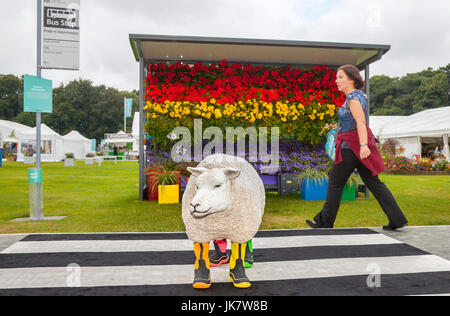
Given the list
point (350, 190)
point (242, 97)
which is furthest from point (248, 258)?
point (350, 190)

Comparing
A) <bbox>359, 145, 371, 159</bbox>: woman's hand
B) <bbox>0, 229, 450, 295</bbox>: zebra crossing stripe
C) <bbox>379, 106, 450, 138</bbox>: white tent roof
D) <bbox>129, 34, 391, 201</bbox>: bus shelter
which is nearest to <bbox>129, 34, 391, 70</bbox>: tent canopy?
<bbox>129, 34, 391, 201</bbox>: bus shelter

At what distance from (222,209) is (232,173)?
0.96 feet

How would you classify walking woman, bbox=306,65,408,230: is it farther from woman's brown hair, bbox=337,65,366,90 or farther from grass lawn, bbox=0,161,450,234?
grass lawn, bbox=0,161,450,234

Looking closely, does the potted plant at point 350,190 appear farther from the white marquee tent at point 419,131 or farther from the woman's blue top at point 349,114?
the white marquee tent at point 419,131

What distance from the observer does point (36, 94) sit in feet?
20.0

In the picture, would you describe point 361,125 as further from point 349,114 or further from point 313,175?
point 313,175

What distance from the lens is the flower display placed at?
8359 millimetres

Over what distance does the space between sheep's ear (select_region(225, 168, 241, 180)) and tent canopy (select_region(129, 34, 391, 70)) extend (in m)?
5.78

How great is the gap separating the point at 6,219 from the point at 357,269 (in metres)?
6.07

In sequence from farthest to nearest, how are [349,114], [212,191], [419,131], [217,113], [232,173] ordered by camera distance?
[419,131] → [217,113] → [349,114] → [232,173] → [212,191]

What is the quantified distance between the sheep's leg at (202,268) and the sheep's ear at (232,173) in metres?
0.63

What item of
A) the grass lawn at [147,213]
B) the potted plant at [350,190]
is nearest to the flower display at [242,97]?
the potted plant at [350,190]
